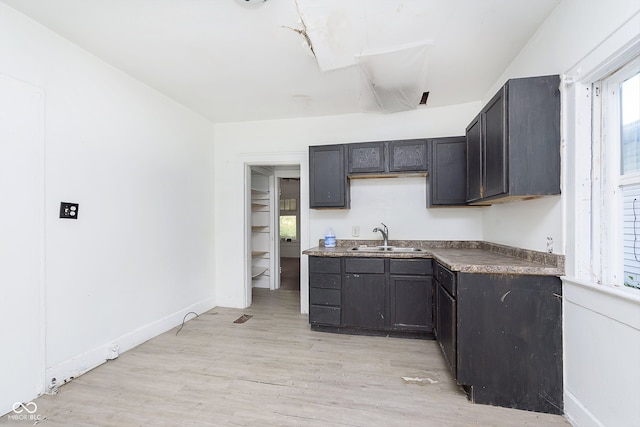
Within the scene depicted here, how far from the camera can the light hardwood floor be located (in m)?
1.70

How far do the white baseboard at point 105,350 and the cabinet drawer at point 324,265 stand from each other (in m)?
1.68

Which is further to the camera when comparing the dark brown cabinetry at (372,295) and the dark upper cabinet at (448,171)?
the dark upper cabinet at (448,171)

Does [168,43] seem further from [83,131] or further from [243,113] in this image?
[243,113]

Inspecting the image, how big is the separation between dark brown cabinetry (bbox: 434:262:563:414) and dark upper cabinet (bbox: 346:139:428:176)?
1496 mm

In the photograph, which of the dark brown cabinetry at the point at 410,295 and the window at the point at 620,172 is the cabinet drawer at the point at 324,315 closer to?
the dark brown cabinetry at the point at 410,295

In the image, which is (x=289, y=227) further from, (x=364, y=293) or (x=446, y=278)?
(x=446, y=278)

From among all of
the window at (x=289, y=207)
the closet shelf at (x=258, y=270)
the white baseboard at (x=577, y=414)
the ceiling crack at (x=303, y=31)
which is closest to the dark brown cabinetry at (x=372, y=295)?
the white baseboard at (x=577, y=414)

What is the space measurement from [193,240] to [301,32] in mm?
2682

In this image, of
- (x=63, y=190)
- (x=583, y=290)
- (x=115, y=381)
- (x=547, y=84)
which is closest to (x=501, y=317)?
(x=583, y=290)

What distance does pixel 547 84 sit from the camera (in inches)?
69.4

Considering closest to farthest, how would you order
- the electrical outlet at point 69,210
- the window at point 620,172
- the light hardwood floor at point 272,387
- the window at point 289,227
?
the window at point 620,172 < the light hardwood floor at point 272,387 < the electrical outlet at point 69,210 < the window at point 289,227

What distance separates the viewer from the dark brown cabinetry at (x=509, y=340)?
1739 millimetres

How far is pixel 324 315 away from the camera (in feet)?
9.79

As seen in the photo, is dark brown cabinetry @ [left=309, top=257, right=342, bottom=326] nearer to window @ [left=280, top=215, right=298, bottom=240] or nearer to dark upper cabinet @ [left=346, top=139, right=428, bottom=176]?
dark upper cabinet @ [left=346, top=139, right=428, bottom=176]
